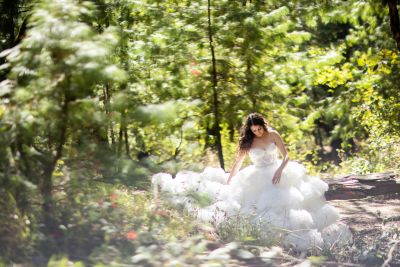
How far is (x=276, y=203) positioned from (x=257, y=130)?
1111mm

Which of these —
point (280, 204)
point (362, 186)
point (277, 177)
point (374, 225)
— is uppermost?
point (277, 177)

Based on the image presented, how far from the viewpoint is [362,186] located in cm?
998

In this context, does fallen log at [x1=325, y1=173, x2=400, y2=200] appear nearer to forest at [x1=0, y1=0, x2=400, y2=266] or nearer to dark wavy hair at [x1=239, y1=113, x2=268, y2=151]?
forest at [x1=0, y1=0, x2=400, y2=266]

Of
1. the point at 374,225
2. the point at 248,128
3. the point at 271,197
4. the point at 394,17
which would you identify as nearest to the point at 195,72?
the point at 248,128

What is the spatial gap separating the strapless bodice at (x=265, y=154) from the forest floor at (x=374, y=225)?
58.1 inches

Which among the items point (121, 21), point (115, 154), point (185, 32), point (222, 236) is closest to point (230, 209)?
point (222, 236)

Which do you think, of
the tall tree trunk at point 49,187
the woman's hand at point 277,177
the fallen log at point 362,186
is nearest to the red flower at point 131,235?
the tall tree trunk at point 49,187

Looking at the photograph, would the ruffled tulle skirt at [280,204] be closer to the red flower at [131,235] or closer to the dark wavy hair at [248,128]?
the dark wavy hair at [248,128]

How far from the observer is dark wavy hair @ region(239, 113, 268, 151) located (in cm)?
768

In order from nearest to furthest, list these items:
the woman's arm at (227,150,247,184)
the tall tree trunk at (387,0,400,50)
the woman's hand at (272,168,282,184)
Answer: the woman's hand at (272,168,282,184) → the woman's arm at (227,150,247,184) → the tall tree trunk at (387,0,400,50)

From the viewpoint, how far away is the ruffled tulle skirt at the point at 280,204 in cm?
662

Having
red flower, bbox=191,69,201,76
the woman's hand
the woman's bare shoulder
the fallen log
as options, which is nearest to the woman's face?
the woman's bare shoulder

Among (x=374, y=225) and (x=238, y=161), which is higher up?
(x=238, y=161)

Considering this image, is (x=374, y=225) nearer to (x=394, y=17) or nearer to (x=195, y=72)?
(x=394, y=17)
